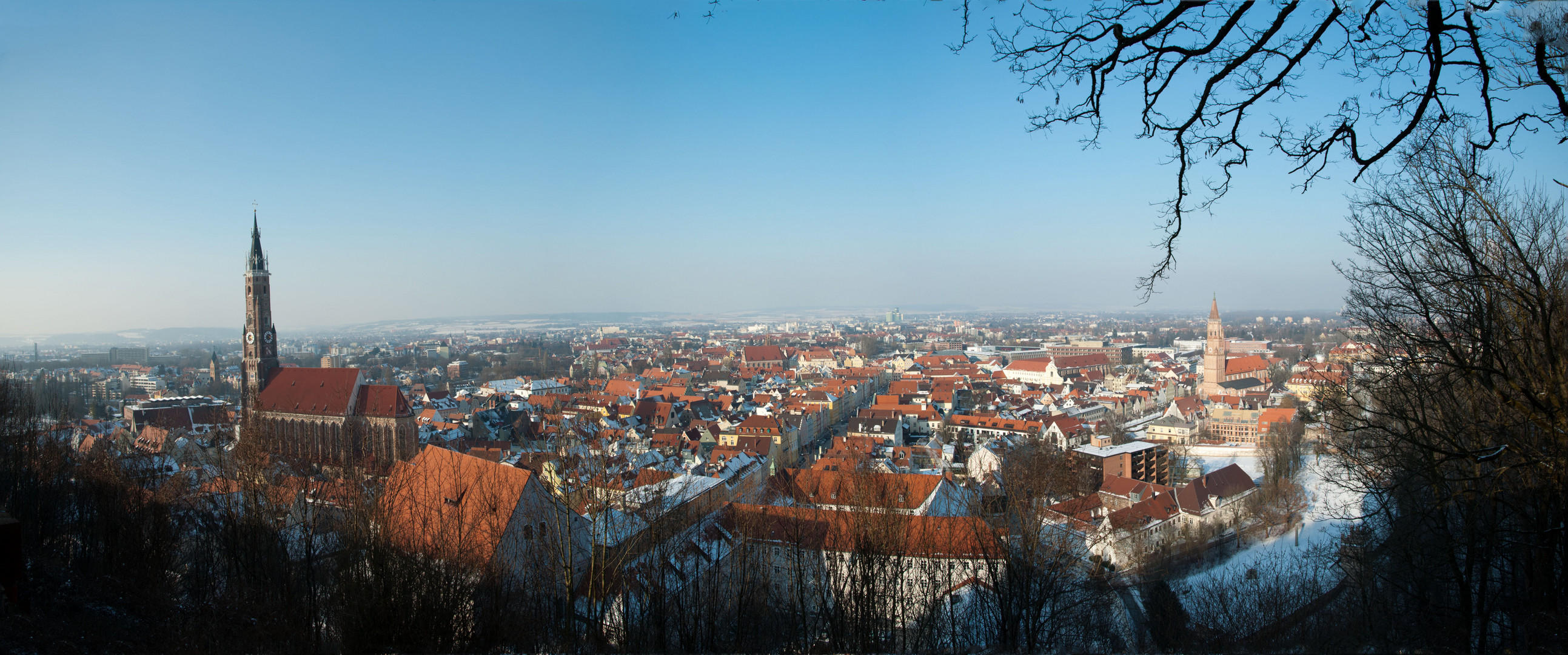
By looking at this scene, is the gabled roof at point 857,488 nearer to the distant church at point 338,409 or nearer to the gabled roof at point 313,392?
the distant church at point 338,409

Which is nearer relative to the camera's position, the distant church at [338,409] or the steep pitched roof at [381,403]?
the distant church at [338,409]

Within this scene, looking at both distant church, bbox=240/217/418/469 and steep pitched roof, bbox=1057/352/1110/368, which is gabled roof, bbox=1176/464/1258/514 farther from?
steep pitched roof, bbox=1057/352/1110/368

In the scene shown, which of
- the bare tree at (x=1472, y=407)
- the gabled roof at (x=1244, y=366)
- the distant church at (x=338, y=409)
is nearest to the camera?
the bare tree at (x=1472, y=407)

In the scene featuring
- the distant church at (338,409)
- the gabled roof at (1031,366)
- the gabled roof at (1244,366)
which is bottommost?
the gabled roof at (1031,366)

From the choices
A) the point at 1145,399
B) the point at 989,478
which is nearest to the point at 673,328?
the point at 1145,399

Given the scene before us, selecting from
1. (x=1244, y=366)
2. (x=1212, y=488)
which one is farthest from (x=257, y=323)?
(x=1244, y=366)

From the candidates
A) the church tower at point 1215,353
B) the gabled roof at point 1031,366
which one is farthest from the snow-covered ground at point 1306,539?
the gabled roof at point 1031,366

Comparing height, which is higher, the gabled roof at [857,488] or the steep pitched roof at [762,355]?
the gabled roof at [857,488]
